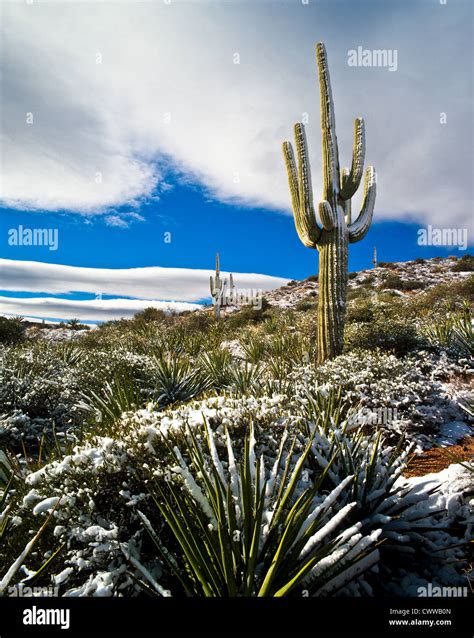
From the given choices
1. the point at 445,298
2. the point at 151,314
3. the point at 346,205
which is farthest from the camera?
the point at 151,314

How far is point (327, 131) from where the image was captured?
28.1 ft

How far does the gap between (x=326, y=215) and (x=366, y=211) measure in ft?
6.63

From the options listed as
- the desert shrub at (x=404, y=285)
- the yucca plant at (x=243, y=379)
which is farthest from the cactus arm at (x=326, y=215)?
the desert shrub at (x=404, y=285)

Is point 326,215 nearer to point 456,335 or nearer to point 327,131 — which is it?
point 327,131

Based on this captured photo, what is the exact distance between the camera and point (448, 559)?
8.57ft

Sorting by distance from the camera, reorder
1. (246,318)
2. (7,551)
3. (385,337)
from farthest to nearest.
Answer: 1. (246,318)
2. (385,337)
3. (7,551)

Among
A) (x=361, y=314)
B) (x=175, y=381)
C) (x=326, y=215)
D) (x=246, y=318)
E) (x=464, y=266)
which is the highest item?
(x=464, y=266)

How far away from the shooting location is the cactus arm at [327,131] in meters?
8.51

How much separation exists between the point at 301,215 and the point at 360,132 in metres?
2.73

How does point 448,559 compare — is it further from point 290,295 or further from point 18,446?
point 290,295

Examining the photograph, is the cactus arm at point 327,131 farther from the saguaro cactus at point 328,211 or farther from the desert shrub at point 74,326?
the desert shrub at point 74,326

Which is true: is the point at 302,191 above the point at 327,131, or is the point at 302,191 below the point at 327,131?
below

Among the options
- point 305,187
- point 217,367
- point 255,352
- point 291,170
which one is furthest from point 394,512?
point 291,170

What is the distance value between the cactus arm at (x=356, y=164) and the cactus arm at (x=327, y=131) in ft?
1.78
